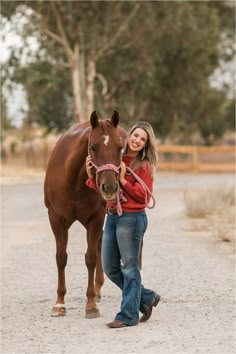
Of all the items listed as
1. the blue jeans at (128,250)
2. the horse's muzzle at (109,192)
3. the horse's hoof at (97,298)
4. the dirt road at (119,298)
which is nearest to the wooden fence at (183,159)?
the dirt road at (119,298)

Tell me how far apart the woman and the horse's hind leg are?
0.85 metres

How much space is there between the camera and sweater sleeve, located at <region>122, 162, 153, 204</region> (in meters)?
7.38

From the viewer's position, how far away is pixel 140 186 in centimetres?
739

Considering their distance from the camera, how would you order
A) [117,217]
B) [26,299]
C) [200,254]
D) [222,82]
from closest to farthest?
[117,217] → [26,299] → [200,254] → [222,82]

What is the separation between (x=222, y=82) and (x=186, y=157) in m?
11.6

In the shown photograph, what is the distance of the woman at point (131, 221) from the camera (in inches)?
292

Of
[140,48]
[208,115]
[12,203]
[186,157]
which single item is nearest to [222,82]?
[208,115]

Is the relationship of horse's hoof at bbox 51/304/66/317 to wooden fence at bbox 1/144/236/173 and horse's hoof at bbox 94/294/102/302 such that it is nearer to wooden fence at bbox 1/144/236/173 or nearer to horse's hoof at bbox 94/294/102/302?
horse's hoof at bbox 94/294/102/302

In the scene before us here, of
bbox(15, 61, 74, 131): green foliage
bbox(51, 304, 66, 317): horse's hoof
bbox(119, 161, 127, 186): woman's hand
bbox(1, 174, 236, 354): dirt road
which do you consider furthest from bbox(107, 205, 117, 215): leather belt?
bbox(15, 61, 74, 131): green foliage

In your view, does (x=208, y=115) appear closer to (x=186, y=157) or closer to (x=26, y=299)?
(x=186, y=157)

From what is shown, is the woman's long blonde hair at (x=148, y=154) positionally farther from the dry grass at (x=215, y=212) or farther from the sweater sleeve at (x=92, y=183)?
the dry grass at (x=215, y=212)

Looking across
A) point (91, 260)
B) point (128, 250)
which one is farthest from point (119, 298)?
point (128, 250)

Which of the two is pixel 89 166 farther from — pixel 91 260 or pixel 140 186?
pixel 91 260

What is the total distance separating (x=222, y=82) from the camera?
59156mm
